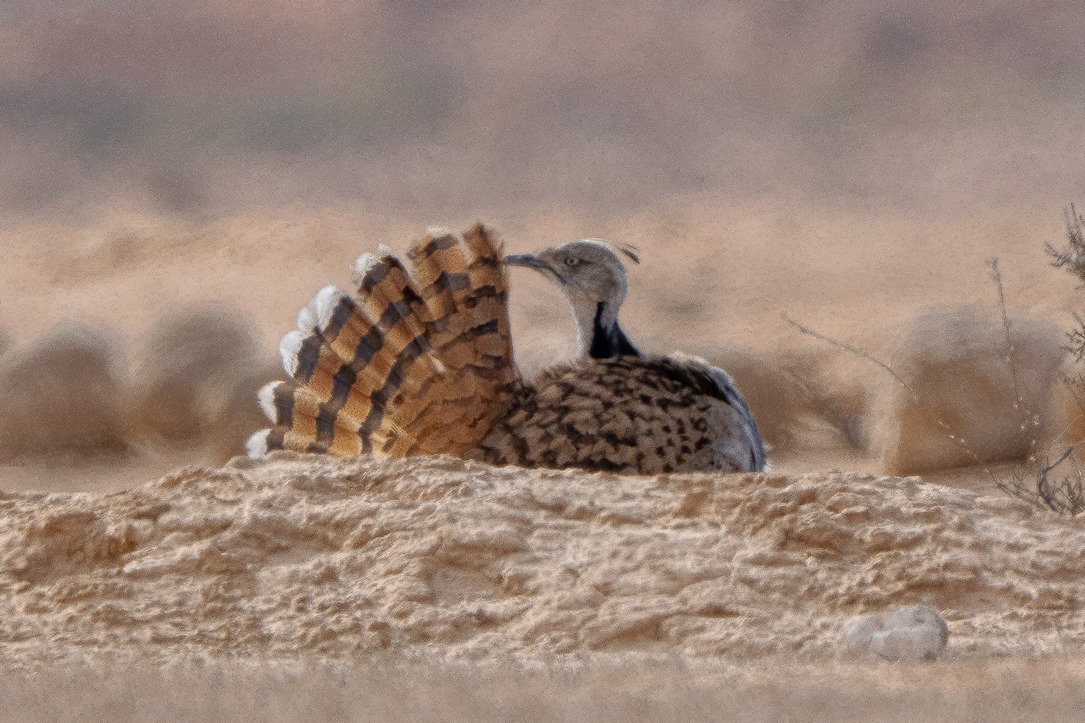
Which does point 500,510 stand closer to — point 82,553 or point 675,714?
point 82,553

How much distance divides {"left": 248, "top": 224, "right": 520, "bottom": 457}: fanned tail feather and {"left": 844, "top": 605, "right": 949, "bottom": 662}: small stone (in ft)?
7.07

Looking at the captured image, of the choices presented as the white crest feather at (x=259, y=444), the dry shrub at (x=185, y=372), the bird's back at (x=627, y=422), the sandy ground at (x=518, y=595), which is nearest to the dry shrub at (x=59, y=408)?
the dry shrub at (x=185, y=372)

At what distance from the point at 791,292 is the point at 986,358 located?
3.32m

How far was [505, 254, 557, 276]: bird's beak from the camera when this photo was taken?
16.7 feet

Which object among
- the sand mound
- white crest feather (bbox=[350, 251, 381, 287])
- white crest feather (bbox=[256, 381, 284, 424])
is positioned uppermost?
white crest feather (bbox=[350, 251, 381, 287])

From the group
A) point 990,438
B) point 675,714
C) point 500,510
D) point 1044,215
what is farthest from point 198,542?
point 1044,215

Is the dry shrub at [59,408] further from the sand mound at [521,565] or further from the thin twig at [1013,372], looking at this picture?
the sand mound at [521,565]

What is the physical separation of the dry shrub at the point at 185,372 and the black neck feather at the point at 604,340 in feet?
Result: 12.9

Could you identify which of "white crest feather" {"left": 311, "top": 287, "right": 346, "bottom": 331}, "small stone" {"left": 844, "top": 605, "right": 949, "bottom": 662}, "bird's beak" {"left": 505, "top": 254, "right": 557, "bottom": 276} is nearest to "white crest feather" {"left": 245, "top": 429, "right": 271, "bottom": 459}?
"white crest feather" {"left": 311, "top": 287, "right": 346, "bottom": 331}

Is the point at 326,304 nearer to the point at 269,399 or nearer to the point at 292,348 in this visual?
the point at 292,348

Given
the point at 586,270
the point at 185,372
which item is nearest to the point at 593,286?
the point at 586,270

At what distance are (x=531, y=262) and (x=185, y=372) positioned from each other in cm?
429

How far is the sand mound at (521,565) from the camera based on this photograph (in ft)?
8.65

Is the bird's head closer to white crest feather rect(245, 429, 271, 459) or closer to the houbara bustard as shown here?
the houbara bustard
